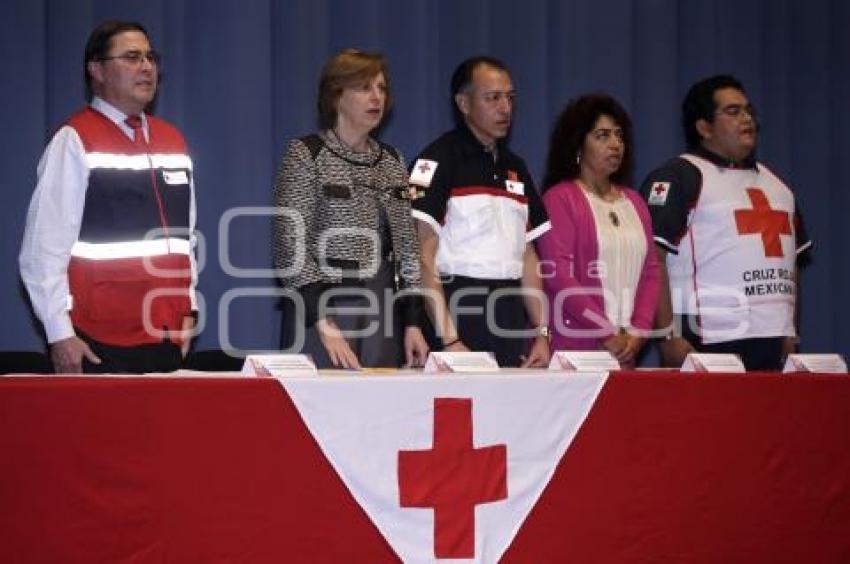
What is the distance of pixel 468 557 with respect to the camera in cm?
264

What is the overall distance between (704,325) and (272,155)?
1.55 metres

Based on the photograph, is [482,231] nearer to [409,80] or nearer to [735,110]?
[735,110]

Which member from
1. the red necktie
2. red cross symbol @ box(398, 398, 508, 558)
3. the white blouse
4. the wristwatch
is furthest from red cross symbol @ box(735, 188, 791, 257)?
the red necktie

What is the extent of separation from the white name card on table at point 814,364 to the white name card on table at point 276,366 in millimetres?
1338

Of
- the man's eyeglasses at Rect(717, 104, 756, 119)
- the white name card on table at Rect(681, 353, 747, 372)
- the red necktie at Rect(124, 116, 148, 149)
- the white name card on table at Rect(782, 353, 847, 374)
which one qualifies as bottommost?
the white name card on table at Rect(782, 353, 847, 374)

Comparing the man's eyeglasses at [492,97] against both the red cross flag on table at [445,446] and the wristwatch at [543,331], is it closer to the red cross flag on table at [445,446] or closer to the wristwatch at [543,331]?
the wristwatch at [543,331]

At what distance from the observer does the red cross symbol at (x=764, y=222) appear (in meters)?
4.06

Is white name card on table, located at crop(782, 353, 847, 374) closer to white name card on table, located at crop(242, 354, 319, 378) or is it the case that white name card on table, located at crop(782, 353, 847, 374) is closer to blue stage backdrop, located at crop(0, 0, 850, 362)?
white name card on table, located at crop(242, 354, 319, 378)

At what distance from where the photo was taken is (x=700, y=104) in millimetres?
4266

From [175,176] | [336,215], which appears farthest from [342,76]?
[175,176]

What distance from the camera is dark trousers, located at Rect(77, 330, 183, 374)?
3.11 m

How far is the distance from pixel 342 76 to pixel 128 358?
945 millimetres

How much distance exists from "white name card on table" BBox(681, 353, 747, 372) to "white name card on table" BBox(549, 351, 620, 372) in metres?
0.24

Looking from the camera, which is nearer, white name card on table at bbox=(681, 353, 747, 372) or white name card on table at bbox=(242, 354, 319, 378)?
white name card on table at bbox=(242, 354, 319, 378)
